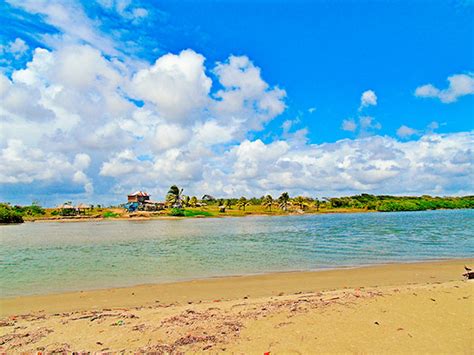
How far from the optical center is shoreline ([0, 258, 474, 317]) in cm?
1247

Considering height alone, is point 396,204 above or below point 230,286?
above

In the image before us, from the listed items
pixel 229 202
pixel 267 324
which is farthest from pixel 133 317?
pixel 229 202

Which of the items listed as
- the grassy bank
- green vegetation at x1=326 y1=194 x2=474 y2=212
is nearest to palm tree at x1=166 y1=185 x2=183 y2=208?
the grassy bank

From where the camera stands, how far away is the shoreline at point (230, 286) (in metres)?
12.5

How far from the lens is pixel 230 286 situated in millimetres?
14977

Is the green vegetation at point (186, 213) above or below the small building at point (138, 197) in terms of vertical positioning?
below

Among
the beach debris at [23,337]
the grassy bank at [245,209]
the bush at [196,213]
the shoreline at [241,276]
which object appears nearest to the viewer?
the beach debris at [23,337]

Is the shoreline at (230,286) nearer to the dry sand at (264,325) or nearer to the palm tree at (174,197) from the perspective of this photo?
the dry sand at (264,325)

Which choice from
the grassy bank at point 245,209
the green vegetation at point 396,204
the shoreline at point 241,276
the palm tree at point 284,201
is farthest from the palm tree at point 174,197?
the shoreline at point 241,276

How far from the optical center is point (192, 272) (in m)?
19.6

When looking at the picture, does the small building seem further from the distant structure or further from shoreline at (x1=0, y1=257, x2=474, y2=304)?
shoreline at (x1=0, y1=257, x2=474, y2=304)

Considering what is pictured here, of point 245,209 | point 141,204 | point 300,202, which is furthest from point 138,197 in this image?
point 300,202

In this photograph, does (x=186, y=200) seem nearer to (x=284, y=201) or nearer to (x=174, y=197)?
(x=174, y=197)

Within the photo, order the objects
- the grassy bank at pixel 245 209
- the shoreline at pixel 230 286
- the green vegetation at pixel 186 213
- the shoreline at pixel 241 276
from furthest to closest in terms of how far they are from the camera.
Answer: the green vegetation at pixel 186 213, the grassy bank at pixel 245 209, the shoreline at pixel 241 276, the shoreline at pixel 230 286
